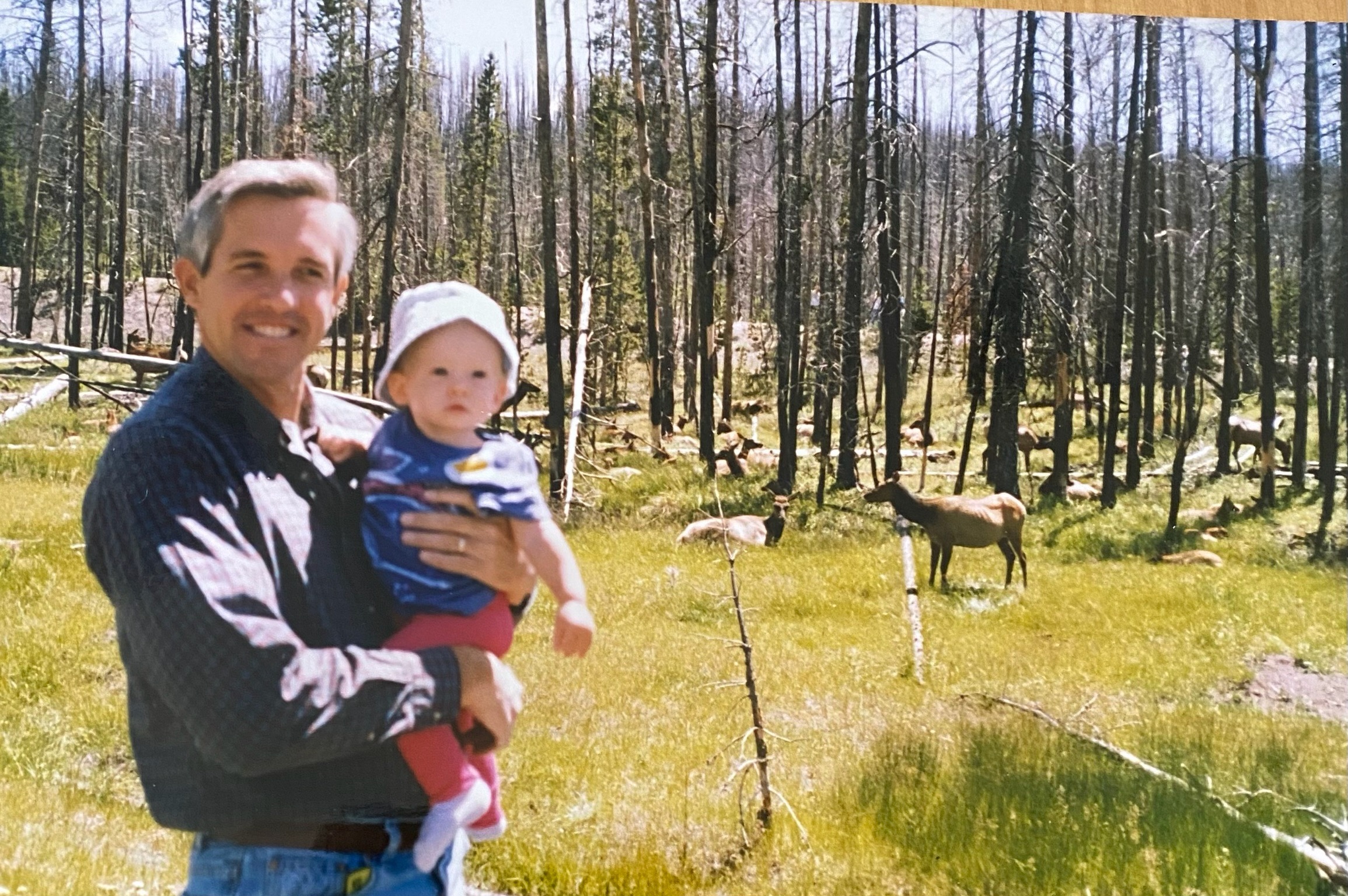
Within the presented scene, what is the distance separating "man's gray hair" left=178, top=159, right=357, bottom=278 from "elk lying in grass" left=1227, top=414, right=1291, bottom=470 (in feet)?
7.83

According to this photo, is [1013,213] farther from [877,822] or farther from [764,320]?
[877,822]

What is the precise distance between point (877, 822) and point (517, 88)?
1967 mm

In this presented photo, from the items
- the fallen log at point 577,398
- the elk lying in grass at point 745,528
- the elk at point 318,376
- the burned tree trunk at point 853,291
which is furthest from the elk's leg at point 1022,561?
the elk at point 318,376

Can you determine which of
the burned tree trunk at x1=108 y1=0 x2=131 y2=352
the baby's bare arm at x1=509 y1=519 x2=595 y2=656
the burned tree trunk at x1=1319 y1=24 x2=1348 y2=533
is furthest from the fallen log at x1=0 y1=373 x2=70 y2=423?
the burned tree trunk at x1=1319 y1=24 x2=1348 y2=533

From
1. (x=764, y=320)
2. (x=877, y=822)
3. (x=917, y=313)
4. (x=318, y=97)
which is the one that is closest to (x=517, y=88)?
(x=318, y=97)

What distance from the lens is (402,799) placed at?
1.61 m

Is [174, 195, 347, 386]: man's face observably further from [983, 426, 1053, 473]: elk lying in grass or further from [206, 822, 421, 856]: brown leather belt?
[983, 426, 1053, 473]: elk lying in grass

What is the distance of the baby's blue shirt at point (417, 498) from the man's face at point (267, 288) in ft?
0.61

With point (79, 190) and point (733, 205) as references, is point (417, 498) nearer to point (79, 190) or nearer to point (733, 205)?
point (733, 205)

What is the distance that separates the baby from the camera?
64.1 inches

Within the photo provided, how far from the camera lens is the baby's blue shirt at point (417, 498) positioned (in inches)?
64.0

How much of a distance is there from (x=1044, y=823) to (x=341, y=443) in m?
1.93

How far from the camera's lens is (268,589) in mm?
1396

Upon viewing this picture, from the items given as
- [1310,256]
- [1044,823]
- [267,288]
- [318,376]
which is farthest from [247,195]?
[1310,256]
